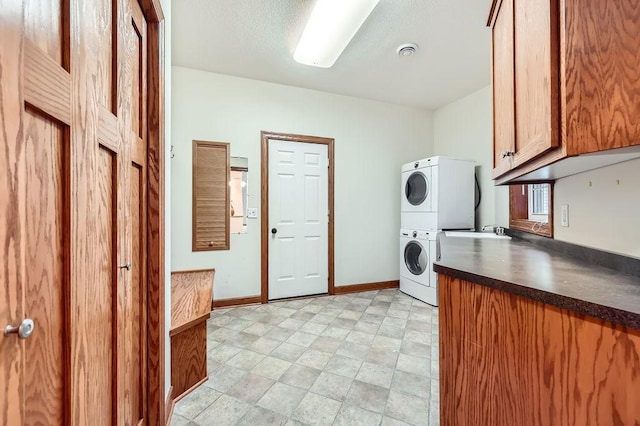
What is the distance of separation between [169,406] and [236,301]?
1.68 m

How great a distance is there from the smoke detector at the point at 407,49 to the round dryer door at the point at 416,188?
1.37m

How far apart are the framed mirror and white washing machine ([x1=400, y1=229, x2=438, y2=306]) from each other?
2075 millimetres

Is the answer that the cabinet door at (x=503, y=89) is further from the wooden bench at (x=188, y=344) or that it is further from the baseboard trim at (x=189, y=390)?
the baseboard trim at (x=189, y=390)

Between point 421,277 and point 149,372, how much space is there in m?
2.91

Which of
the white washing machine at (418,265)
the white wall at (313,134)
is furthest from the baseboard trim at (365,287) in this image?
the white washing machine at (418,265)

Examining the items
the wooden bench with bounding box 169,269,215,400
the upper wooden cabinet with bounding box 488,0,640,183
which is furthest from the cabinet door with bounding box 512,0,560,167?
the wooden bench with bounding box 169,269,215,400

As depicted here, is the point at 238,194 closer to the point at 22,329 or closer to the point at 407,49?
the point at 407,49

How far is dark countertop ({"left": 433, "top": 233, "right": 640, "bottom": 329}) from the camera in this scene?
67 centimetres

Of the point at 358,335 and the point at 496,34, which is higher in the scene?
the point at 496,34

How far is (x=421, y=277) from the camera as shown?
3.36 metres

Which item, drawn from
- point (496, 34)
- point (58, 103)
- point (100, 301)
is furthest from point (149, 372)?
point (496, 34)

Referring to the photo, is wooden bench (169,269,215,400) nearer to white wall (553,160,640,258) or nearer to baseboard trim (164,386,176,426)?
baseboard trim (164,386,176,426)

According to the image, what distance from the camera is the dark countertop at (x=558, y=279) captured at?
673 mm

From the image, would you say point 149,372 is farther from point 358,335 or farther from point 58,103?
point 358,335
